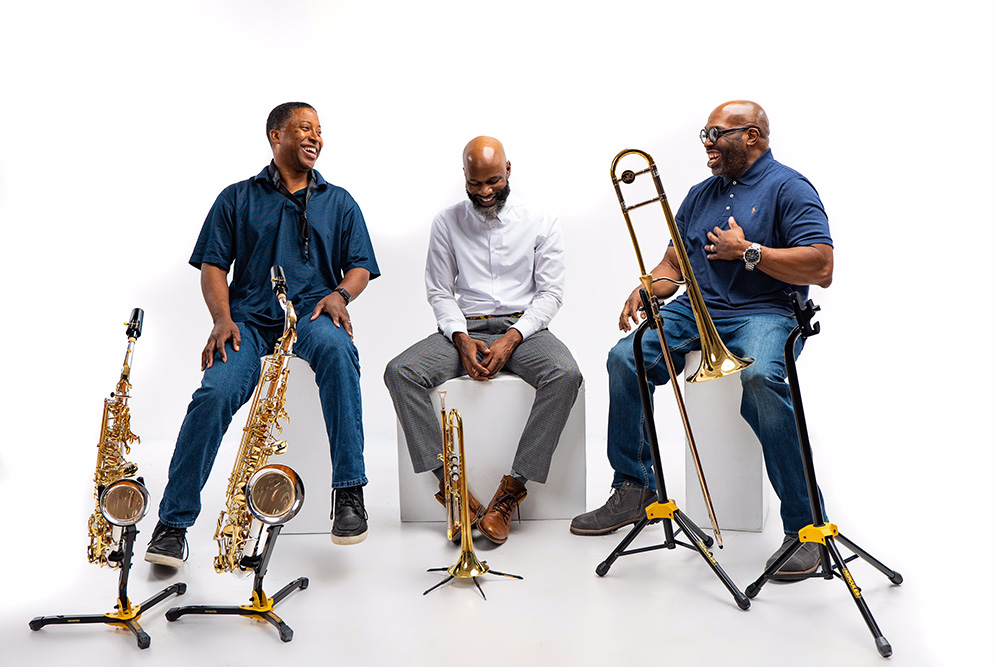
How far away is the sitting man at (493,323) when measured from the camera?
3.55m

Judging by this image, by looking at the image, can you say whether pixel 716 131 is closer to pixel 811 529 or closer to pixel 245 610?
pixel 811 529

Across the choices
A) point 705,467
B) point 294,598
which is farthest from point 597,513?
point 294,598

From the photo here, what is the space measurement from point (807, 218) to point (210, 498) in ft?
9.08

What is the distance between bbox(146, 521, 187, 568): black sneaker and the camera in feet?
10.2

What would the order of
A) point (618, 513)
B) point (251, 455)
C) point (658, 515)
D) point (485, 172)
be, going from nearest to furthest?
point (251, 455) → point (658, 515) → point (618, 513) → point (485, 172)

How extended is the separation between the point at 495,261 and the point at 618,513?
117 cm

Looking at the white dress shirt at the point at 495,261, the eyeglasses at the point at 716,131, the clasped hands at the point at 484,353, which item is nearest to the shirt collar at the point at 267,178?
the white dress shirt at the point at 495,261

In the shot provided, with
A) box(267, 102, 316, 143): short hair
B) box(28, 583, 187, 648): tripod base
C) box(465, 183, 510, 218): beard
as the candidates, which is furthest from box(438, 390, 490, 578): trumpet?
box(267, 102, 316, 143): short hair

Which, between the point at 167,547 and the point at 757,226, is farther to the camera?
the point at 757,226

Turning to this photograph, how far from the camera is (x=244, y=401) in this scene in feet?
11.3

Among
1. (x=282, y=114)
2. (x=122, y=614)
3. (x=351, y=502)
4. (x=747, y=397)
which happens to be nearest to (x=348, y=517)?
(x=351, y=502)

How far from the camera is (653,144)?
204 inches

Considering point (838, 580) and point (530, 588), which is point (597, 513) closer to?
point (530, 588)

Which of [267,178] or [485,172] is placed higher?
[267,178]
